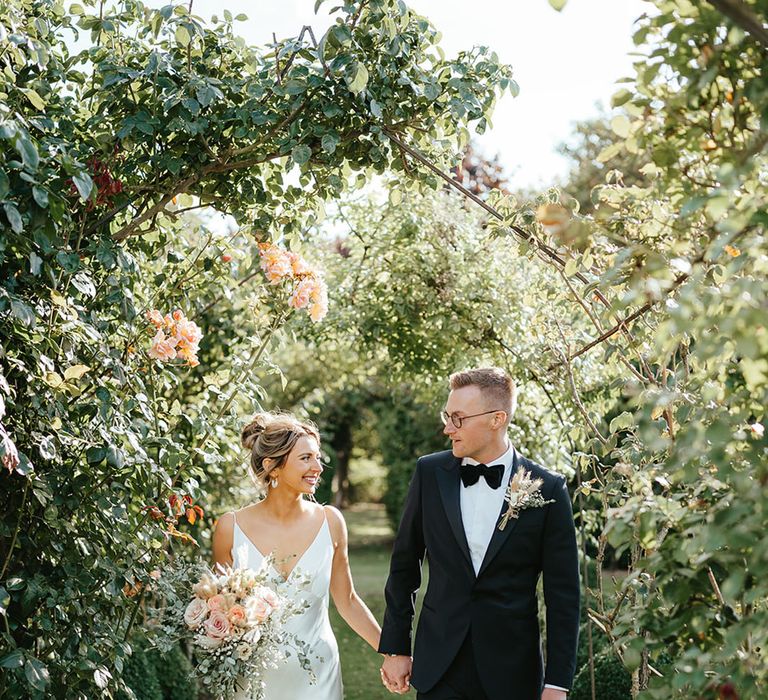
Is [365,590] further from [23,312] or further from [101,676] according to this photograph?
[23,312]

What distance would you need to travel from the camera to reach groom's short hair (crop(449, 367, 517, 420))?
334 centimetres

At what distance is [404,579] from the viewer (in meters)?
3.43

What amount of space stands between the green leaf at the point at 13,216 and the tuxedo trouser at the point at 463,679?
1856mm

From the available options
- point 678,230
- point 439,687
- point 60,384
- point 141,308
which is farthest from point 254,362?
point 678,230

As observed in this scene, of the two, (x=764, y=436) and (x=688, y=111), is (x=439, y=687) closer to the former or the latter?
(x=764, y=436)

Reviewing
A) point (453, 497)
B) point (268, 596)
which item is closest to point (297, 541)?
point (268, 596)

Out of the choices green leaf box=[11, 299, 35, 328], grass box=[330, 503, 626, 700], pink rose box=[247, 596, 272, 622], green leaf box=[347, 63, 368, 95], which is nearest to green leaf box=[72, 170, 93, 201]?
green leaf box=[11, 299, 35, 328]

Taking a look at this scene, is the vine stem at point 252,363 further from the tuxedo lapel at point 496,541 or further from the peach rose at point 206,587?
the tuxedo lapel at point 496,541

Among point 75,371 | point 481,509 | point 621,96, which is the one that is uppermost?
point 621,96

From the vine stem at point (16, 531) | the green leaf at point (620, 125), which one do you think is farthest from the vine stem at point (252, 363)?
the green leaf at point (620, 125)

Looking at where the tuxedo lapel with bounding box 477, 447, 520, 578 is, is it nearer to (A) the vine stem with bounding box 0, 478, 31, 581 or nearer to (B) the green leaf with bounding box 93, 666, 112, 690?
(B) the green leaf with bounding box 93, 666, 112, 690

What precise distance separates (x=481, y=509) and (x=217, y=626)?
96 cm

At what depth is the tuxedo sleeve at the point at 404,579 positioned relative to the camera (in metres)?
3.41

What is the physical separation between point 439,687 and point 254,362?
5.28 feet
